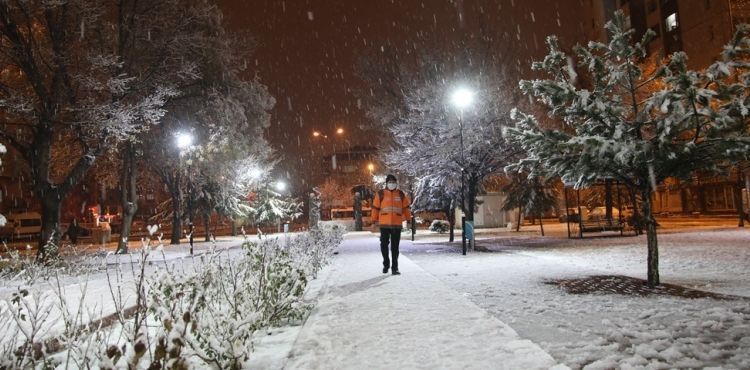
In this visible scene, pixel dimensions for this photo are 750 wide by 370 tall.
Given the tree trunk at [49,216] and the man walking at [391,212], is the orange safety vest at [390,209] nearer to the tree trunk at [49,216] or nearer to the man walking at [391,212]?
the man walking at [391,212]

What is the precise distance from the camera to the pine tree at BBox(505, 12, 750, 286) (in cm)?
700

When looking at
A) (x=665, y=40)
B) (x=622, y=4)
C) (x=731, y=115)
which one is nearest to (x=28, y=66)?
(x=731, y=115)

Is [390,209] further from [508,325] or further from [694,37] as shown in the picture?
[694,37]

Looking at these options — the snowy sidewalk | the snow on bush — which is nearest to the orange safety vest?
the snowy sidewalk

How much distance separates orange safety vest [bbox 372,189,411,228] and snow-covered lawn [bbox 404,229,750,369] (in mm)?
1614

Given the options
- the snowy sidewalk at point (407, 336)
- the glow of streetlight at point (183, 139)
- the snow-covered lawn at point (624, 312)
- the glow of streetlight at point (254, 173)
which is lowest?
the snow-covered lawn at point (624, 312)

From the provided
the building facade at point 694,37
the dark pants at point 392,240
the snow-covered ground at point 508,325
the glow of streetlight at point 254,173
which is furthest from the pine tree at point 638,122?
the building facade at point 694,37

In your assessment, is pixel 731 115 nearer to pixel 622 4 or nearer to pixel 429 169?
pixel 429 169

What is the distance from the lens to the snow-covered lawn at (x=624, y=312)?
14.9 ft

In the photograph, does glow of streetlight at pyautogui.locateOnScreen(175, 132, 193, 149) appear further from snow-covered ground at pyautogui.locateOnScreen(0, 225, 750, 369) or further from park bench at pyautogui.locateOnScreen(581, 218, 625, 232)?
park bench at pyautogui.locateOnScreen(581, 218, 625, 232)

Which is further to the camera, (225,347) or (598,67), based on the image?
(598,67)

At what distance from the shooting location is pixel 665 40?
179 ft

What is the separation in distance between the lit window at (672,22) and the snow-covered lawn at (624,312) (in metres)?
49.6

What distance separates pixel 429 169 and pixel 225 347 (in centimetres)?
1694
